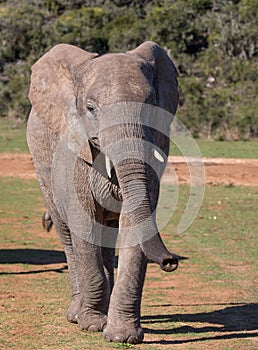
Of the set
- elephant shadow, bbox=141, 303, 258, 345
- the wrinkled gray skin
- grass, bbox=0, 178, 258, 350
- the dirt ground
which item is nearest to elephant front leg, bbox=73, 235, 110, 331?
the wrinkled gray skin

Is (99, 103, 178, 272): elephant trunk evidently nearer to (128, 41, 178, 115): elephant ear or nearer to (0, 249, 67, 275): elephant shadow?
(128, 41, 178, 115): elephant ear

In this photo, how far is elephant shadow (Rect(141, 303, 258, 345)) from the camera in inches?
272

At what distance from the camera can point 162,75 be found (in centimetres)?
731

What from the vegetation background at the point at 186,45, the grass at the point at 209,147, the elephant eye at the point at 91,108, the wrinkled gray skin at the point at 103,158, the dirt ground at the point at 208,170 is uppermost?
the elephant eye at the point at 91,108

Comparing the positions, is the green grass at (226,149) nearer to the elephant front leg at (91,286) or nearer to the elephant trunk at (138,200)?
the elephant front leg at (91,286)

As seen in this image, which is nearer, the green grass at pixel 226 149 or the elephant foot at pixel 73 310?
the elephant foot at pixel 73 310

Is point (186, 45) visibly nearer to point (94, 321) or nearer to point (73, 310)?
point (73, 310)

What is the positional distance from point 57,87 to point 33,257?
3.98m

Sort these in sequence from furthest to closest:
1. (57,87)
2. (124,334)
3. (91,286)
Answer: (57,87), (91,286), (124,334)

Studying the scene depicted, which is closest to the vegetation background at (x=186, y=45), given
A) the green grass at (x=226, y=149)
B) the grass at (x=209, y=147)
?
the green grass at (x=226, y=149)

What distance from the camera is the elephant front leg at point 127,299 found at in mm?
6457

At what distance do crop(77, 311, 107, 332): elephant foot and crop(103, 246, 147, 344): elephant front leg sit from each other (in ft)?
1.53

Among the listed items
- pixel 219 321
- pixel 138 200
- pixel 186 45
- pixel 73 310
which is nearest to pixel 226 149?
pixel 219 321

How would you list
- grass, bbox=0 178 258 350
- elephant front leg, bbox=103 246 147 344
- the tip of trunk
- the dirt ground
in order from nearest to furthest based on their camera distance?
the tip of trunk < elephant front leg, bbox=103 246 147 344 < grass, bbox=0 178 258 350 < the dirt ground
